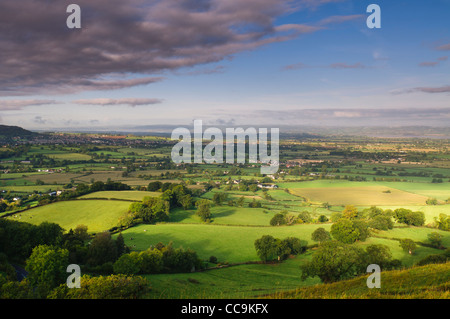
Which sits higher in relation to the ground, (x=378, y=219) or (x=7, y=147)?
(x=7, y=147)

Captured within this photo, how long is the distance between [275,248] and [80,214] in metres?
41.7

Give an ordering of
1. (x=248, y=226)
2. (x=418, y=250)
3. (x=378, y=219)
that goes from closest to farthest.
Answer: (x=418, y=250) < (x=378, y=219) < (x=248, y=226)

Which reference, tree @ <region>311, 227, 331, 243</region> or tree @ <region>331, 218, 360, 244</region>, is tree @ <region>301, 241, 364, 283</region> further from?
tree @ <region>331, 218, 360, 244</region>

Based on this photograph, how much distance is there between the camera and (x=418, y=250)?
3866 cm

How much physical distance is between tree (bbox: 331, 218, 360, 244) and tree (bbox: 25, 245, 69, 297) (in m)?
37.8

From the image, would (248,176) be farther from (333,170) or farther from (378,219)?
(378,219)

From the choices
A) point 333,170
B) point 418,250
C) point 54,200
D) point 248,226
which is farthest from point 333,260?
point 333,170

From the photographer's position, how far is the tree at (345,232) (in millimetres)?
40375

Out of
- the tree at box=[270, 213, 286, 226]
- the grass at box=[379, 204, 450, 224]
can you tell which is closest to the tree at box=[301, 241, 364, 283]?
the tree at box=[270, 213, 286, 226]

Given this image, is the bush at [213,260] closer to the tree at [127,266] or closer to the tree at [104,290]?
the tree at [127,266]

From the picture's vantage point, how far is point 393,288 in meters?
13.3

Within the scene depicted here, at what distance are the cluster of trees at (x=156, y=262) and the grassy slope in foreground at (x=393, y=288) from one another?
1838 centimetres
